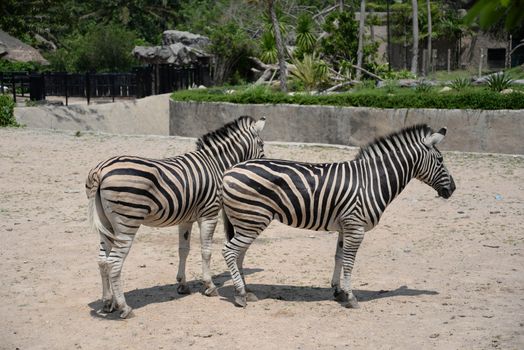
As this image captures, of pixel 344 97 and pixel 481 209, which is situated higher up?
pixel 344 97

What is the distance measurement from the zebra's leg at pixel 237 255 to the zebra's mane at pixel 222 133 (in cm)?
113

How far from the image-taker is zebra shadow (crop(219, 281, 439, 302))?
766cm

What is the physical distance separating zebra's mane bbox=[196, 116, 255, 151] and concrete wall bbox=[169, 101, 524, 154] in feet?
32.3

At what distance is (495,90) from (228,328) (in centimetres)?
1333

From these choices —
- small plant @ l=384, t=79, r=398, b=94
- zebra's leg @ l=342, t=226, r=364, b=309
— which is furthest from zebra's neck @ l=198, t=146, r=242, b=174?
small plant @ l=384, t=79, r=398, b=94

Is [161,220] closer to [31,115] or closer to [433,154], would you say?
[433,154]

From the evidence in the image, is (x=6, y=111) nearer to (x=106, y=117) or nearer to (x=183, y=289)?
(x=106, y=117)

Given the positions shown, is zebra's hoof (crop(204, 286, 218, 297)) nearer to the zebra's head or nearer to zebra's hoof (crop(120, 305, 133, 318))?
zebra's hoof (crop(120, 305, 133, 318))

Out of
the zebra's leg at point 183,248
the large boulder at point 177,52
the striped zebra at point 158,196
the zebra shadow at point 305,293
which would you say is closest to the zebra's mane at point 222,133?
the striped zebra at point 158,196

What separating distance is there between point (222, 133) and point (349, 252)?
1.82 m

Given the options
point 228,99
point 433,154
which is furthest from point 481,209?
point 228,99

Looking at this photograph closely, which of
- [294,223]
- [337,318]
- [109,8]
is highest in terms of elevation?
[109,8]

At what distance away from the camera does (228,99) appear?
2027cm

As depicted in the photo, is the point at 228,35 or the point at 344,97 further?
the point at 228,35
